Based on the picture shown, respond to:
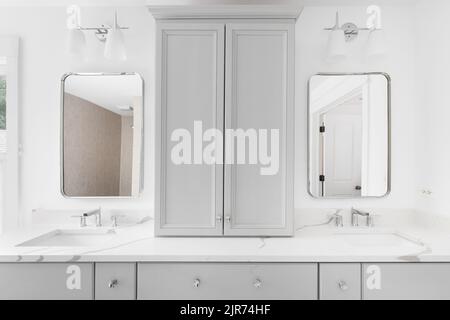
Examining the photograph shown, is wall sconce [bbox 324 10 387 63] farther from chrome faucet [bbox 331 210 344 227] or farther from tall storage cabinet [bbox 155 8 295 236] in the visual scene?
chrome faucet [bbox 331 210 344 227]

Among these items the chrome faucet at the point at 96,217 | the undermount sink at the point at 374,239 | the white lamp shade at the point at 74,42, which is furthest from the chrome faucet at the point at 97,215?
the undermount sink at the point at 374,239

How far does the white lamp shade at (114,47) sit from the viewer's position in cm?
185

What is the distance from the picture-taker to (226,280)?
4.61 ft

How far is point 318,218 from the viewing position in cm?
201

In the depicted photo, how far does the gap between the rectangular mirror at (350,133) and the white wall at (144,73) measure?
0.06 m

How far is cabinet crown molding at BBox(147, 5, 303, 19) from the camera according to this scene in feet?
5.30

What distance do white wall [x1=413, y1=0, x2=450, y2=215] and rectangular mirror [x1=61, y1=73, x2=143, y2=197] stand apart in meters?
1.82

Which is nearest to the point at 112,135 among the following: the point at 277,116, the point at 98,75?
the point at 98,75

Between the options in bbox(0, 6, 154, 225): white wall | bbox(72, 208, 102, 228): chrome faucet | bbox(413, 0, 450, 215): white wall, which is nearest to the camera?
bbox(413, 0, 450, 215): white wall

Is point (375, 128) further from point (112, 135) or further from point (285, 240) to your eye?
point (112, 135)

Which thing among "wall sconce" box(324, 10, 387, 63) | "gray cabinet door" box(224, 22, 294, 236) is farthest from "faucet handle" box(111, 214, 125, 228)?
"wall sconce" box(324, 10, 387, 63)

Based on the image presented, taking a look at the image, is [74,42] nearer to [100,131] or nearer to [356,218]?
[100,131]

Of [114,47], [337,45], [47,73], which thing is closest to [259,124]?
[337,45]
